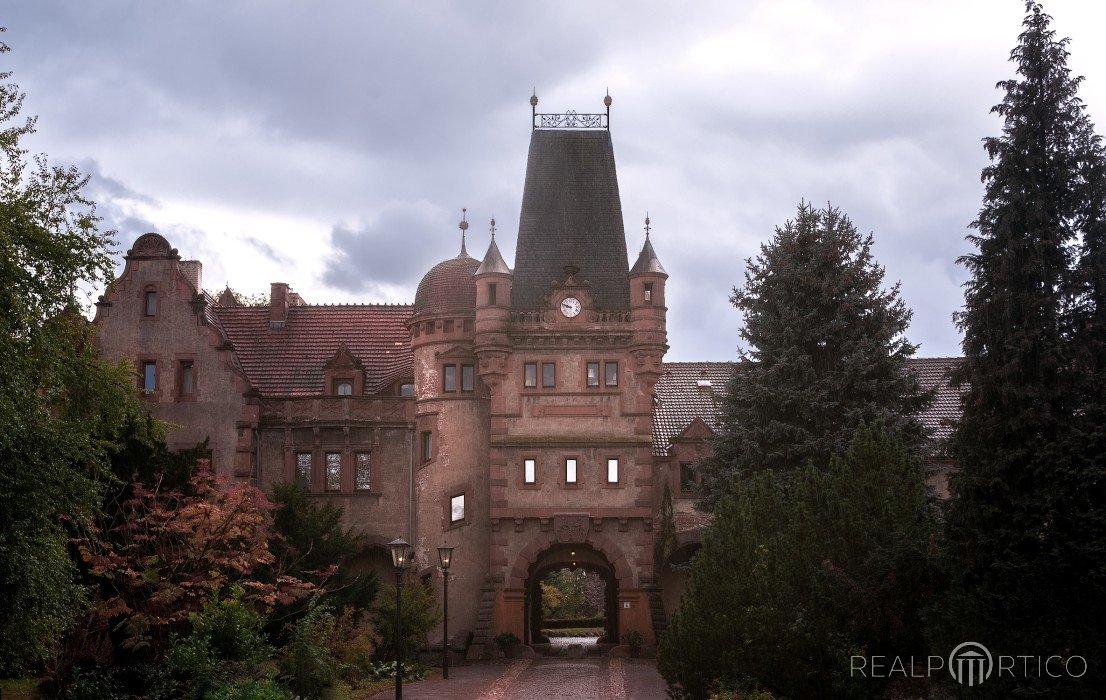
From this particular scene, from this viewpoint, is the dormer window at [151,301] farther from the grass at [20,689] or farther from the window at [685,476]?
the window at [685,476]

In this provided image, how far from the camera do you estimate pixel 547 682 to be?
123 feet

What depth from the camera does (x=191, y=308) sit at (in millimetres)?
46812

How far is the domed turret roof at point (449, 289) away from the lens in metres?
47.7

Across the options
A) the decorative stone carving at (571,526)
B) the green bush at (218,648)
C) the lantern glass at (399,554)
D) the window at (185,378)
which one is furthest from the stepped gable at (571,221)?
the green bush at (218,648)

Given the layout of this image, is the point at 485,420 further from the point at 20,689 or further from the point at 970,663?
the point at 970,663

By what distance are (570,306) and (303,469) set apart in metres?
11.9

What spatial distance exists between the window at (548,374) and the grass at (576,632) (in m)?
22.2

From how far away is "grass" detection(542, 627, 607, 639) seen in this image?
65.4 meters

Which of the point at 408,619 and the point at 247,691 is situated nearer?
the point at 247,691

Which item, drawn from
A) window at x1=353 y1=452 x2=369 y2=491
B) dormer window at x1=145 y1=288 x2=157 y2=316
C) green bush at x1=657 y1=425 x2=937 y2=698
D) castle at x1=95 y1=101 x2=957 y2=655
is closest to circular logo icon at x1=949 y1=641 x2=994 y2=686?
green bush at x1=657 y1=425 x2=937 y2=698

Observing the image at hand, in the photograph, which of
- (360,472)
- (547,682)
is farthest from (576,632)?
(547,682)

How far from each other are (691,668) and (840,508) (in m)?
5.15

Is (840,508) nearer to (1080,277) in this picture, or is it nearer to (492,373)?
(1080,277)

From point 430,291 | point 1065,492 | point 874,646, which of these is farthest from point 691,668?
point 430,291
